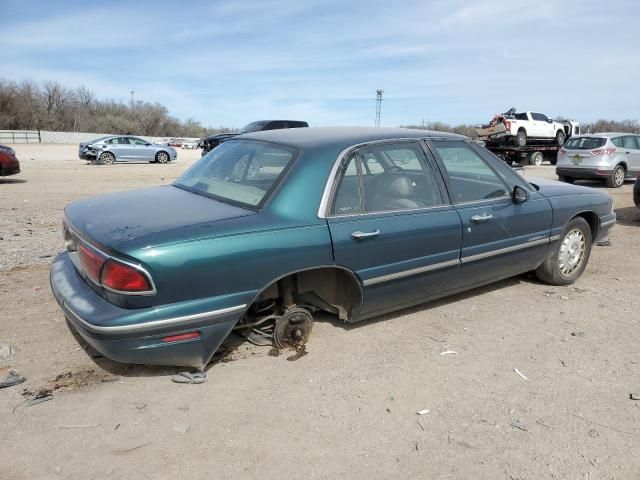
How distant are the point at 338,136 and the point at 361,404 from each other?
1.92 metres

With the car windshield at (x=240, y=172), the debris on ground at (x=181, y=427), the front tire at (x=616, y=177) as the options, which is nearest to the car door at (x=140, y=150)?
the front tire at (x=616, y=177)

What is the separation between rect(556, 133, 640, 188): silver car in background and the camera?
1433 cm

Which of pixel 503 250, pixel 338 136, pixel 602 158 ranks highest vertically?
pixel 338 136

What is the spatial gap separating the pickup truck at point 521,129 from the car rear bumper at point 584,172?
1072 centimetres

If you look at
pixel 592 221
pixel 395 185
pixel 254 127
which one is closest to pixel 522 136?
pixel 254 127

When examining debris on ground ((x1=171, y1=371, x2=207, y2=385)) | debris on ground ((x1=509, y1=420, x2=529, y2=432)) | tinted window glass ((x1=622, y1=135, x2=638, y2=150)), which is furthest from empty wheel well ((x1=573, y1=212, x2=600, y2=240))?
tinted window glass ((x1=622, y1=135, x2=638, y2=150))

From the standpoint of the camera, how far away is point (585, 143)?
14.7 metres

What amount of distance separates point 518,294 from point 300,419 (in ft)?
9.42

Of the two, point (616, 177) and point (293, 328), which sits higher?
point (616, 177)

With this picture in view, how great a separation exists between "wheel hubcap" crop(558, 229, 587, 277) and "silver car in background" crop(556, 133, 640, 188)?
10.6 m

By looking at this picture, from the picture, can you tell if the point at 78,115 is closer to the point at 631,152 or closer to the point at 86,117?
the point at 86,117

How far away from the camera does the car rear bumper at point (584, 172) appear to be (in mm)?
14266

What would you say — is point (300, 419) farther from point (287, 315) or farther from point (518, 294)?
point (518, 294)

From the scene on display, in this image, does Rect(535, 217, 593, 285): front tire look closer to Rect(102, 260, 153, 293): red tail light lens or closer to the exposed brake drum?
the exposed brake drum
